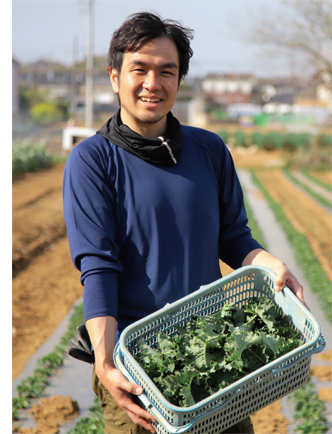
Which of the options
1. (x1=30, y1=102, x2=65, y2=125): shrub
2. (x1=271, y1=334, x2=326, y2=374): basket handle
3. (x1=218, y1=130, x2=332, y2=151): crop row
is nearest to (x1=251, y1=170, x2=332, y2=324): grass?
(x1=271, y1=334, x2=326, y2=374): basket handle

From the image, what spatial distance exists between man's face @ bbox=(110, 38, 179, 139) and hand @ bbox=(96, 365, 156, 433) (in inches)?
34.4

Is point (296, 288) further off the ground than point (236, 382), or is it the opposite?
point (296, 288)

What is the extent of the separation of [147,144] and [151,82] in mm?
214

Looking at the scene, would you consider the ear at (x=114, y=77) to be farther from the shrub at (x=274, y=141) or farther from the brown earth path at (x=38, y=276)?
the shrub at (x=274, y=141)

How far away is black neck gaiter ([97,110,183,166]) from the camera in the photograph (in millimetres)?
1709

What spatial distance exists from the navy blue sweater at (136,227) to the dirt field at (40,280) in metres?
1.99

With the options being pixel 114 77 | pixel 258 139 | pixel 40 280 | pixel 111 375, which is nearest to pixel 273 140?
pixel 258 139

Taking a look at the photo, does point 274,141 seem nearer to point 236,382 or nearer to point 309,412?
point 309,412

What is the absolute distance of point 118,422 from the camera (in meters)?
1.70

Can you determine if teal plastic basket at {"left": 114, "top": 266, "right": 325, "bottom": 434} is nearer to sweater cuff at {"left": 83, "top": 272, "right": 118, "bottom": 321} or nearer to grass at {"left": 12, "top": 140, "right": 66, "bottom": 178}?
sweater cuff at {"left": 83, "top": 272, "right": 118, "bottom": 321}

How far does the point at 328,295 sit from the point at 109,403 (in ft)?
13.9

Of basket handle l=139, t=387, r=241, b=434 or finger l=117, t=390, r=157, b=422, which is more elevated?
basket handle l=139, t=387, r=241, b=434

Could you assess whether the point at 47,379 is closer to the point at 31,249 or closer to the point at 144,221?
the point at 144,221

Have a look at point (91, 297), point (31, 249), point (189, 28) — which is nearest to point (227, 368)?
point (91, 297)
